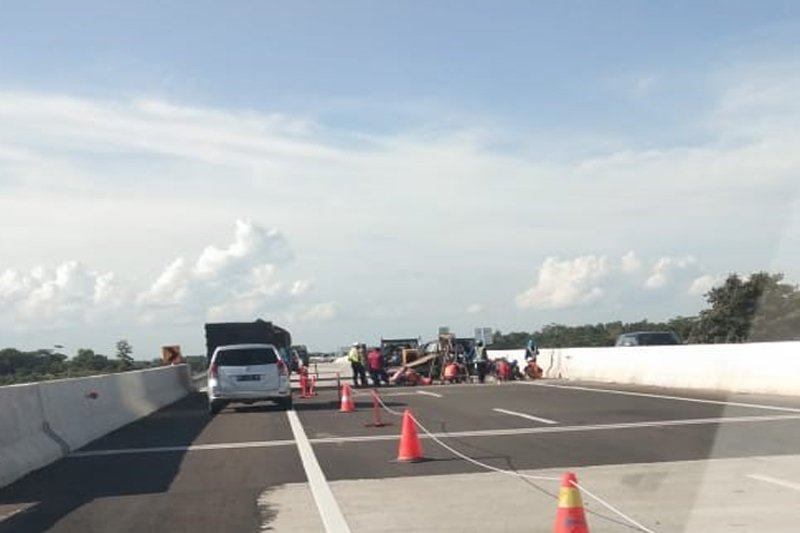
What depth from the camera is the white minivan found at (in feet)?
77.1

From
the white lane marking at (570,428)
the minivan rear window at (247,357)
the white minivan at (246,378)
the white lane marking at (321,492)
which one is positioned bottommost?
the white lane marking at (321,492)

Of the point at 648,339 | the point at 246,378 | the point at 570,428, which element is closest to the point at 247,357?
the point at 246,378

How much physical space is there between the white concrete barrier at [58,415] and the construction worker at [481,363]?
16.3 m

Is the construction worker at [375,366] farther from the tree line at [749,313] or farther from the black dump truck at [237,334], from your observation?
the tree line at [749,313]

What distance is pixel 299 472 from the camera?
1215 centimetres

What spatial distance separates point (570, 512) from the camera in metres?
7.05

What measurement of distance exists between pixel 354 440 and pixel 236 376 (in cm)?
847

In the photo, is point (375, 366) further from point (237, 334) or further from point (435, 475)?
point (435, 475)

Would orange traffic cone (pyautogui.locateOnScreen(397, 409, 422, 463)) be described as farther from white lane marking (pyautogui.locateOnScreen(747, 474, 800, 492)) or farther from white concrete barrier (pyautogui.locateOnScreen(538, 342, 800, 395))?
white concrete barrier (pyautogui.locateOnScreen(538, 342, 800, 395))

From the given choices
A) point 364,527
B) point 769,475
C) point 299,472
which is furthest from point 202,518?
point 769,475

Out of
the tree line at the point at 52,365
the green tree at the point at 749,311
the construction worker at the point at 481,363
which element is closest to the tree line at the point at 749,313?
the green tree at the point at 749,311

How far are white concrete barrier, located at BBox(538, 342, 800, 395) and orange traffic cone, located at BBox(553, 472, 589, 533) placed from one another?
16.4m

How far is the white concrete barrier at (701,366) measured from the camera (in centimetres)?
2255

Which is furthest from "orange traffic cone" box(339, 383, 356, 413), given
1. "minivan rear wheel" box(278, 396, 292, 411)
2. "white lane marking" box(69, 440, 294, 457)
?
"white lane marking" box(69, 440, 294, 457)
